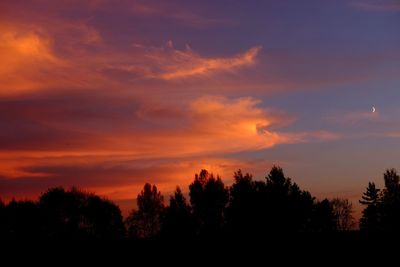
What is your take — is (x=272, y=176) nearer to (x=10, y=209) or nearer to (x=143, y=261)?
(x=10, y=209)

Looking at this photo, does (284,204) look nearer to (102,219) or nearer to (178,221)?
(178,221)

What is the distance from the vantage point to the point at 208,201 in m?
90.1

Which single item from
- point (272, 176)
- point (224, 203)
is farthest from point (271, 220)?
point (224, 203)

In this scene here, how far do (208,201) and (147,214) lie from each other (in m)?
30.8

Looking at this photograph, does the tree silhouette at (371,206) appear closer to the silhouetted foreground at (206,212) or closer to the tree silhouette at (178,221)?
the silhouetted foreground at (206,212)

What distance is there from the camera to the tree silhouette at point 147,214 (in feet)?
367

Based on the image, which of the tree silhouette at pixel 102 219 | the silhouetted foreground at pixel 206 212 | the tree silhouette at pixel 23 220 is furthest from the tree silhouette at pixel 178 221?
the tree silhouette at pixel 23 220

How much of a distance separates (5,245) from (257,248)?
15080mm

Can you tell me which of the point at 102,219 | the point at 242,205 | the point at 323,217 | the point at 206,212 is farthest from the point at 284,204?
the point at 102,219

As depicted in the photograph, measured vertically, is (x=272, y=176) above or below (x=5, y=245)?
above

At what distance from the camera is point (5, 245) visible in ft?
94.5

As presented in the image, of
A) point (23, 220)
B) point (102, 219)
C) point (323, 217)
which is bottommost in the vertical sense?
point (323, 217)

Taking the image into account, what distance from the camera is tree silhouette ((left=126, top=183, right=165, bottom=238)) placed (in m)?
112

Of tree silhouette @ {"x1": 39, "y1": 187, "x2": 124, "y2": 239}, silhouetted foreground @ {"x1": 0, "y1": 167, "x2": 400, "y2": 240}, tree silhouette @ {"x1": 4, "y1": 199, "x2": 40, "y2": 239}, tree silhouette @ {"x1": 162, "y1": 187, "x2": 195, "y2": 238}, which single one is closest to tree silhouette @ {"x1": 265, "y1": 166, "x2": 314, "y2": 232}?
silhouetted foreground @ {"x1": 0, "y1": 167, "x2": 400, "y2": 240}
